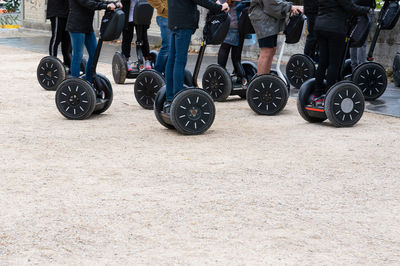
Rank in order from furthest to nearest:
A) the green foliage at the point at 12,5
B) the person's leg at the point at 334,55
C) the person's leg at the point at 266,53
A: the green foliage at the point at 12,5 < the person's leg at the point at 266,53 < the person's leg at the point at 334,55

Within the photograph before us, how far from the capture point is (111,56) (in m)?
16.6

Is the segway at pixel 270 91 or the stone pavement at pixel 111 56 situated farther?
the stone pavement at pixel 111 56

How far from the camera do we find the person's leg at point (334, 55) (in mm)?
7480

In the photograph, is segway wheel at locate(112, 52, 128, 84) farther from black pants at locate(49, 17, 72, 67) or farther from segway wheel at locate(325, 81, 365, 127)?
segway wheel at locate(325, 81, 365, 127)

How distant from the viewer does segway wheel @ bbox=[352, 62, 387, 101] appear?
9.33m

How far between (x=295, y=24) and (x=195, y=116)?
1993mm

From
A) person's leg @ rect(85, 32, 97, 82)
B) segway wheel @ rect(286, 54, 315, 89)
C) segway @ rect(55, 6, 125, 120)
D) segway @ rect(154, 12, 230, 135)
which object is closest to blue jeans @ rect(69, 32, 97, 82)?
person's leg @ rect(85, 32, 97, 82)

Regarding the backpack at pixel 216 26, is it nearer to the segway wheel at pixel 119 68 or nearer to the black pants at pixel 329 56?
the black pants at pixel 329 56

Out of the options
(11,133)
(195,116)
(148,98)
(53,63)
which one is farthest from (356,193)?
(53,63)

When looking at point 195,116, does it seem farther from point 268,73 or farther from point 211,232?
Answer: point 211,232

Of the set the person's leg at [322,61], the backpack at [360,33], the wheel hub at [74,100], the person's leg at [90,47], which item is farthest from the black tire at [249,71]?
the wheel hub at [74,100]

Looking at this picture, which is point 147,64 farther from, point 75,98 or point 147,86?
point 75,98

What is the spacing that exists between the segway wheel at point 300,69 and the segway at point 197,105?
3.33 meters

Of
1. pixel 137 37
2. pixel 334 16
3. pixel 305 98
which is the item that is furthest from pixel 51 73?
pixel 334 16
